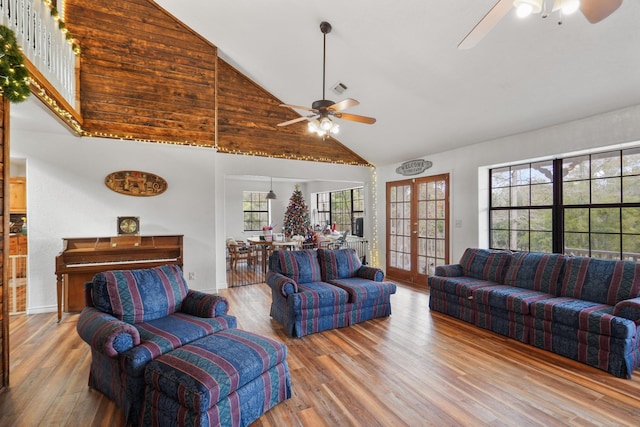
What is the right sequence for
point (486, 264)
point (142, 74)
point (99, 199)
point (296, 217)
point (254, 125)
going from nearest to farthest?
point (486, 264) → point (99, 199) → point (142, 74) → point (254, 125) → point (296, 217)

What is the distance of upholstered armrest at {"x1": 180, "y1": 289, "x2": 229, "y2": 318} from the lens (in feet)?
8.89

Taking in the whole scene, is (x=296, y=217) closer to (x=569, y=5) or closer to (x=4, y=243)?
(x=4, y=243)

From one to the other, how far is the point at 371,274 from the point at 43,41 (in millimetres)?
4806

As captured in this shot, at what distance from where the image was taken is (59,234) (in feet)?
14.8

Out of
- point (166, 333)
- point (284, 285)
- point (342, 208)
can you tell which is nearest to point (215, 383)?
point (166, 333)

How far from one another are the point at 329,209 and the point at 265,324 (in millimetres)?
6668

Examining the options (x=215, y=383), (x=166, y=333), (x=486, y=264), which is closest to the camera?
(x=215, y=383)

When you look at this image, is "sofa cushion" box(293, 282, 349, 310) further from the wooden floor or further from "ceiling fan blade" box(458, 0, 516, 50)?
"ceiling fan blade" box(458, 0, 516, 50)

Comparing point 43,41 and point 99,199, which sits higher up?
point 43,41

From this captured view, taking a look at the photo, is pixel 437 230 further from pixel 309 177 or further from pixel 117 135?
pixel 117 135

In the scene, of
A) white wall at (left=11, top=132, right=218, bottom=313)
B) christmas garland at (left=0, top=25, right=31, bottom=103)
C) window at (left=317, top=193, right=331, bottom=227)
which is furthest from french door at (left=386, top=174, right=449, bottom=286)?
christmas garland at (left=0, top=25, right=31, bottom=103)

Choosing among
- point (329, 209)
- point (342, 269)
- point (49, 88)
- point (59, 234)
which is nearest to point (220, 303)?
point (342, 269)

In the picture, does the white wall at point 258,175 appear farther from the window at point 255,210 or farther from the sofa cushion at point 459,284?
the sofa cushion at point 459,284

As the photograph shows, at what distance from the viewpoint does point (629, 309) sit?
2764 mm
